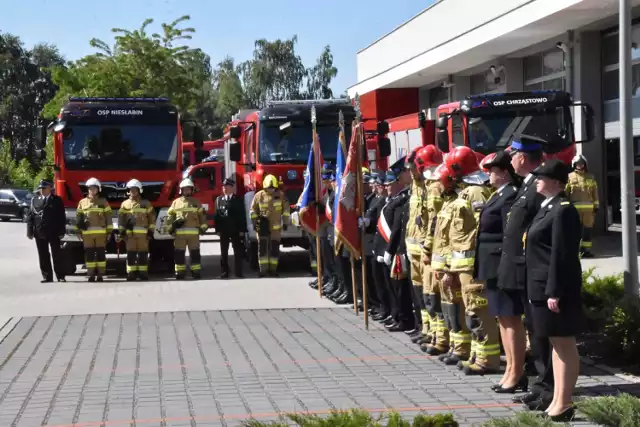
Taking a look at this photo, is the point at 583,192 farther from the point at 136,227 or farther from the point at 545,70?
the point at 545,70

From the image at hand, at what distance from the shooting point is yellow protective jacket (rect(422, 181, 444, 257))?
10.2m

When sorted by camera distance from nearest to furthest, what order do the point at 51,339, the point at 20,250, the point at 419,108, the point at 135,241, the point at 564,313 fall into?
1. the point at 564,313
2. the point at 51,339
3. the point at 135,241
4. the point at 20,250
5. the point at 419,108

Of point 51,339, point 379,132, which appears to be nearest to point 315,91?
point 379,132

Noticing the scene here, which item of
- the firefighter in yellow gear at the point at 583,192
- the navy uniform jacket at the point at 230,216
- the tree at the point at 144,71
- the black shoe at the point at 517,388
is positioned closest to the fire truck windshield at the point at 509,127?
the firefighter in yellow gear at the point at 583,192

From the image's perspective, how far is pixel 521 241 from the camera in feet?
26.3

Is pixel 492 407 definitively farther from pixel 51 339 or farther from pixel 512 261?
pixel 51 339

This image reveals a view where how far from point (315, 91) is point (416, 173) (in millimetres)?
77197

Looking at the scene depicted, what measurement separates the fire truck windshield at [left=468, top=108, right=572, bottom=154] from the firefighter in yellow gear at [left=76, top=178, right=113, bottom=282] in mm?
6816

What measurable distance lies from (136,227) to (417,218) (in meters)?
9.22

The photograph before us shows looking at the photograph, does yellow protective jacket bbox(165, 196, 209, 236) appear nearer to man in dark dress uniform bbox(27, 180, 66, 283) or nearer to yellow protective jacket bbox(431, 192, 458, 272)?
man in dark dress uniform bbox(27, 180, 66, 283)

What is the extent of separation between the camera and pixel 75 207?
19.8 metres

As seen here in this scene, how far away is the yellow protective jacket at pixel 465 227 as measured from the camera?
9336 mm

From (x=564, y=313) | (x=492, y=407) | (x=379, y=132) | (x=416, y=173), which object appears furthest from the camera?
(x=379, y=132)

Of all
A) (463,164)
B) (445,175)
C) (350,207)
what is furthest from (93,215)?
(463,164)
